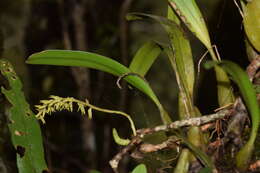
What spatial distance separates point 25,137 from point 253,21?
377 mm

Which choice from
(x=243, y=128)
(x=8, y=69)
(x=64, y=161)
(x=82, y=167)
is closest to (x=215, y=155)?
(x=243, y=128)

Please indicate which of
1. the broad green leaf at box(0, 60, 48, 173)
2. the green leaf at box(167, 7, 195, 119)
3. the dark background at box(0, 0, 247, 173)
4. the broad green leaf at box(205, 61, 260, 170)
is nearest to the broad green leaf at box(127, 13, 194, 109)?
the green leaf at box(167, 7, 195, 119)

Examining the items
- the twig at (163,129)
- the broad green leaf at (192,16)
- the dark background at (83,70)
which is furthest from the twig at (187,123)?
the dark background at (83,70)

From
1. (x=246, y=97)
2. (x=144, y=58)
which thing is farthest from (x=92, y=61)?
(x=246, y=97)

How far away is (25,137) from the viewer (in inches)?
24.5

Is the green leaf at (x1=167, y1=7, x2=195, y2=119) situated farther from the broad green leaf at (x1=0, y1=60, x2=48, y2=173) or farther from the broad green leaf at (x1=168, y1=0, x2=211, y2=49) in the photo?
the broad green leaf at (x1=0, y1=60, x2=48, y2=173)

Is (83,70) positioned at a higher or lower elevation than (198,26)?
lower

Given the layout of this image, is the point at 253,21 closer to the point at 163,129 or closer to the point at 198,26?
the point at 198,26

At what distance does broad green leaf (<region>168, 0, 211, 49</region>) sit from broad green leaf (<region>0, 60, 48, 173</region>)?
277mm

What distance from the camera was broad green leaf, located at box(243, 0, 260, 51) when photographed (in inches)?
23.3

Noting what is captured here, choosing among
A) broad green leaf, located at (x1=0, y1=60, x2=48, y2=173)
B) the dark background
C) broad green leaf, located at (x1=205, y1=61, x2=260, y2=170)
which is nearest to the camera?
broad green leaf, located at (x1=205, y1=61, x2=260, y2=170)

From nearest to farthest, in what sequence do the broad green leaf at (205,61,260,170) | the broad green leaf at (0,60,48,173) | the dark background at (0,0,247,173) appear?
the broad green leaf at (205,61,260,170), the broad green leaf at (0,60,48,173), the dark background at (0,0,247,173)

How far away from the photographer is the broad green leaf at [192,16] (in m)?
0.63

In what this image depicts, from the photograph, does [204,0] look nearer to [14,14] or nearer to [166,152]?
[14,14]
